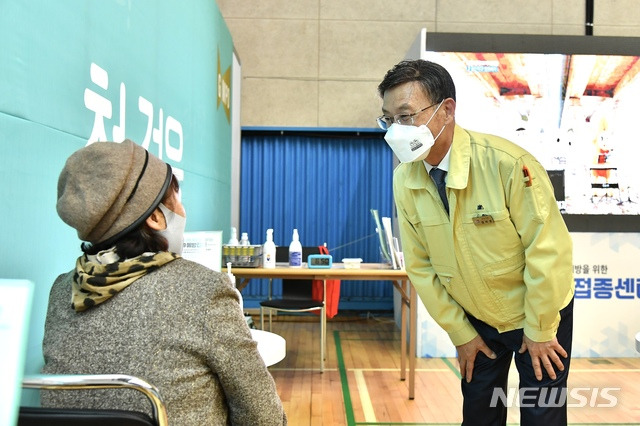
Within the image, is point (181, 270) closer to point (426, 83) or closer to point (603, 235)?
point (426, 83)

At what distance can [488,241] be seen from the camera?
1630 millimetres

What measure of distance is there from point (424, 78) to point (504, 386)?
98 cm

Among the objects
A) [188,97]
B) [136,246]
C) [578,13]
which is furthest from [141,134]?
[578,13]

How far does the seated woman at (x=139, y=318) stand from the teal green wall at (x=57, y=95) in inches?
23.9

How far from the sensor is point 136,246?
45.0 inches

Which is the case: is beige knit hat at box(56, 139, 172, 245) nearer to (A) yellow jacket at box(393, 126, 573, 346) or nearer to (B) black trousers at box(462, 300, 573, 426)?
(A) yellow jacket at box(393, 126, 573, 346)

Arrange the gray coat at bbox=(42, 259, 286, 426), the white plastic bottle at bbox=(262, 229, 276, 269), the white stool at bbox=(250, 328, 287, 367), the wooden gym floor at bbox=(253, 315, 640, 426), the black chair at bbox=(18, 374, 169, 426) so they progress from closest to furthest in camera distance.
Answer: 1. the black chair at bbox=(18, 374, 169, 426)
2. the gray coat at bbox=(42, 259, 286, 426)
3. the white stool at bbox=(250, 328, 287, 367)
4. the wooden gym floor at bbox=(253, 315, 640, 426)
5. the white plastic bottle at bbox=(262, 229, 276, 269)

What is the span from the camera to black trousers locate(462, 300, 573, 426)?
156cm

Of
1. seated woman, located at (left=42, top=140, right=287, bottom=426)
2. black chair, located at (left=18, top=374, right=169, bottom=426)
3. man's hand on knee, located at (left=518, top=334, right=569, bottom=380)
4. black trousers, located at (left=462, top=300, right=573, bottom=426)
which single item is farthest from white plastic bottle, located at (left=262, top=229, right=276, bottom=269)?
black chair, located at (left=18, top=374, right=169, bottom=426)

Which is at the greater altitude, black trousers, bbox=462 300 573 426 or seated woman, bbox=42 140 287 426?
seated woman, bbox=42 140 287 426

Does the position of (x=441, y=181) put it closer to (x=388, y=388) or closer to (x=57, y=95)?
(x=57, y=95)

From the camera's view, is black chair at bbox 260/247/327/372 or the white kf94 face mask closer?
the white kf94 face mask

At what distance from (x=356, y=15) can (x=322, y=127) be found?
1.33 m

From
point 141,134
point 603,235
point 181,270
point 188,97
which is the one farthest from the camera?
point 603,235
